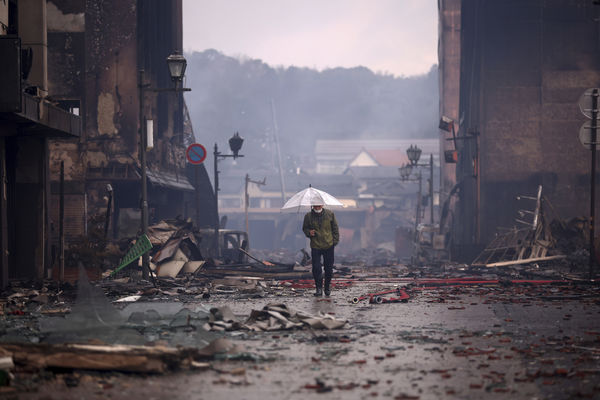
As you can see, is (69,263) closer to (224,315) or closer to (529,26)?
(224,315)

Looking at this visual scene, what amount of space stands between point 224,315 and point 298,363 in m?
2.59

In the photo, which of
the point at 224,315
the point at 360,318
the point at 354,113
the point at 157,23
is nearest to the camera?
the point at 224,315

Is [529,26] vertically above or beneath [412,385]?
above

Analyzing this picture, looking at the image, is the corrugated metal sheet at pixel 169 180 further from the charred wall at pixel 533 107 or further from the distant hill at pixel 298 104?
the distant hill at pixel 298 104

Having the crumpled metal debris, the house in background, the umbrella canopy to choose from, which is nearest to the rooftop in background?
the house in background

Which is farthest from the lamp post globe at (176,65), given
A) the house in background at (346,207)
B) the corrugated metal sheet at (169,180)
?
the house in background at (346,207)

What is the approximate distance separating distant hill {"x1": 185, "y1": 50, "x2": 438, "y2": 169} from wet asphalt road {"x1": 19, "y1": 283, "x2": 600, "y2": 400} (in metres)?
80.5

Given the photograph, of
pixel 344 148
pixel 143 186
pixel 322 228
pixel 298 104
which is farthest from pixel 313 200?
pixel 298 104

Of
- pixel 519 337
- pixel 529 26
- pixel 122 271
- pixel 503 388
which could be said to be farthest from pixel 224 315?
pixel 529 26

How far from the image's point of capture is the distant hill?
10106 cm

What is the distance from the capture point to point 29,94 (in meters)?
14.7

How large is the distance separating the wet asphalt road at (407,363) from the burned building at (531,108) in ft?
57.4

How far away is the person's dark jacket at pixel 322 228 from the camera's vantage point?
44.1 ft

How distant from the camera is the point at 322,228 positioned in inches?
531
